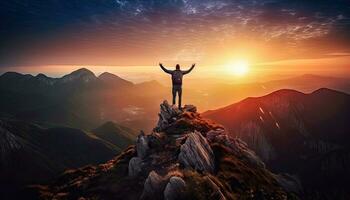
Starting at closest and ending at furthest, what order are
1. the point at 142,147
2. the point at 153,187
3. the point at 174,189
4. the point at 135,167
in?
1. the point at 174,189
2. the point at 153,187
3. the point at 135,167
4. the point at 142,147

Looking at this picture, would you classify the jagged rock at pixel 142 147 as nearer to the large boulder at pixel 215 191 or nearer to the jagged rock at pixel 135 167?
the jagged rock at pixel 135 167

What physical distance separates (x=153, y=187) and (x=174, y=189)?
136 inches

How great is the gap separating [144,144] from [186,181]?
15426 mm

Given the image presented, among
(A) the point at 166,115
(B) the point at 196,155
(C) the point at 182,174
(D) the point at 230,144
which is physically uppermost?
(A) the point at 166,115

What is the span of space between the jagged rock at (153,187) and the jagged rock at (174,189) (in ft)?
6.07

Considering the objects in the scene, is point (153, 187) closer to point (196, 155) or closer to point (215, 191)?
point (215, 191)

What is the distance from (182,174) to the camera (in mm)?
31203

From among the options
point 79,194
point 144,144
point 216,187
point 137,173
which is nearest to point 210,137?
point 144,144

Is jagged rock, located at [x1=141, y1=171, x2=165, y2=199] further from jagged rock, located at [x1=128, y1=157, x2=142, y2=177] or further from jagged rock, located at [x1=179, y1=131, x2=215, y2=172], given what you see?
jagged rock, located at [x1=128, y1=157, x2=142, y2=177]

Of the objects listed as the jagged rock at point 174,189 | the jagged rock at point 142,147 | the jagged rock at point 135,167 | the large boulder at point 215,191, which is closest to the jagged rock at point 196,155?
the large boulder at point 215,191

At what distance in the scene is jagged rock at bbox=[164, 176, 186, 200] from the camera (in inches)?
1104

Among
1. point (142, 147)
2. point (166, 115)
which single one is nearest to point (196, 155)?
point (142, 147)


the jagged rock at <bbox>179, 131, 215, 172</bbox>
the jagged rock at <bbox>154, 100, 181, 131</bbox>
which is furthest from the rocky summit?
the jagged rock at <bbox>154, 100, 181, 131</bbox>

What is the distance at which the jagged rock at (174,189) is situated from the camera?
28047 millimetres
